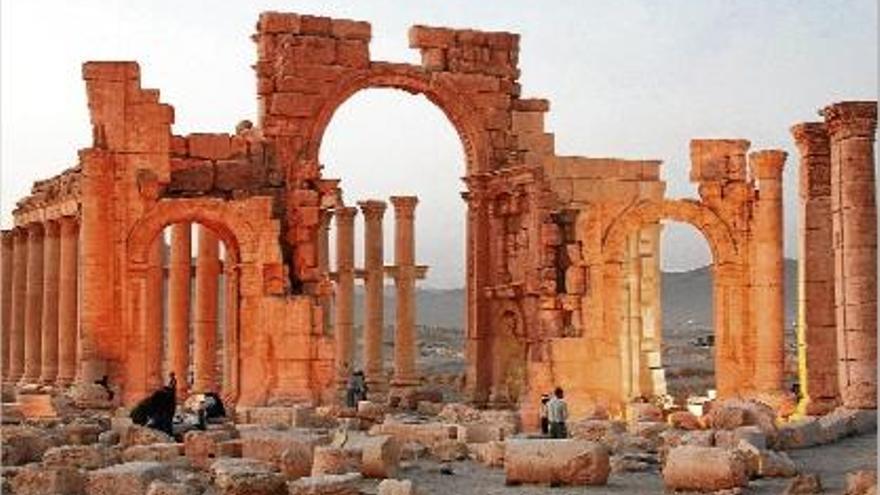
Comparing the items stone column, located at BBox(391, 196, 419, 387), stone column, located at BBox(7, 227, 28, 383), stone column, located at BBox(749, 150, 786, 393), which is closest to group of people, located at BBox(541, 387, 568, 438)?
stone column, located at BBox(749, 150, 786, 393)

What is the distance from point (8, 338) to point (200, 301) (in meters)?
7.25

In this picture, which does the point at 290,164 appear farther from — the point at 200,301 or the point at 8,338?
the point at 8,338

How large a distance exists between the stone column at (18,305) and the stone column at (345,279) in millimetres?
7523

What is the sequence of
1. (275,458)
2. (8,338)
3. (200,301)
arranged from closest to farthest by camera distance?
(275,458) → (200,301) → (8,338)

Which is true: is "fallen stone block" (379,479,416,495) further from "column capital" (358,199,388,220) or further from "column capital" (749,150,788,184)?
"column capital" (358,199,388,220)

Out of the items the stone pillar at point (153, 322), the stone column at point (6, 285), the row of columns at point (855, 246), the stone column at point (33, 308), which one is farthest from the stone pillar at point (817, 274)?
the stone column at point (6, 285)

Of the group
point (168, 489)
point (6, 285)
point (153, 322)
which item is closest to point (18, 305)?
point (6, 285)

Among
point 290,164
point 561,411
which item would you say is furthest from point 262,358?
point 561,411

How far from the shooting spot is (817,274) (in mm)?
22375

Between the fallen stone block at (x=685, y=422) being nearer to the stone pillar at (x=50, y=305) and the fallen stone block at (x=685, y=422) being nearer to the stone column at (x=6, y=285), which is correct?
the stone pillar at (x=50, y=305)

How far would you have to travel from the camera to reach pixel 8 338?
34031 millimetres

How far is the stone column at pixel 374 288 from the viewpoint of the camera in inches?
1372

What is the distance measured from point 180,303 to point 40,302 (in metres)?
4.06

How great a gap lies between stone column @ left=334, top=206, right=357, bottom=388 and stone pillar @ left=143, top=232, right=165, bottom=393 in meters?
9.38
